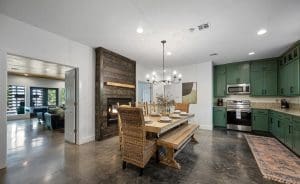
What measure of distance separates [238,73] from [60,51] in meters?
6.29

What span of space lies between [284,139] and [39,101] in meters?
12.8

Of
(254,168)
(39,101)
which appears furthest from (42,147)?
(39,101)

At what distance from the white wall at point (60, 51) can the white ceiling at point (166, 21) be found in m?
0.20

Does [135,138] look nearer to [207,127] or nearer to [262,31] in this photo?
[262,31]

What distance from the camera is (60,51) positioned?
346 centimetres

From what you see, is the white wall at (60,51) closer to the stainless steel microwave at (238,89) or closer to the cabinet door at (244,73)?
the stainless steel microwave at (238,89)

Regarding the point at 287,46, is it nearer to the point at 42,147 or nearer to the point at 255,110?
the point at 255,110

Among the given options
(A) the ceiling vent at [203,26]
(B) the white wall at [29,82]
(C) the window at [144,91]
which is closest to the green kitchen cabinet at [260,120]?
(A) the ceiling vent at [203,26]

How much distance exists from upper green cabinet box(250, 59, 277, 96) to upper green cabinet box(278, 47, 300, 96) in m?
0.22

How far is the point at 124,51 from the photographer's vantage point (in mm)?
4516

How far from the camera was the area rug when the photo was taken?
7.46 feet

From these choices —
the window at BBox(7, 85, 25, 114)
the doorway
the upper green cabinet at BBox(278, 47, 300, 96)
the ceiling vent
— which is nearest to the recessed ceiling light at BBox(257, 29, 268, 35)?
the ceiling vent

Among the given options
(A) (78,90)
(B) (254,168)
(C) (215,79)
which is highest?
(C) (215,79)

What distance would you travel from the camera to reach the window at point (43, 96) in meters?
9.38
